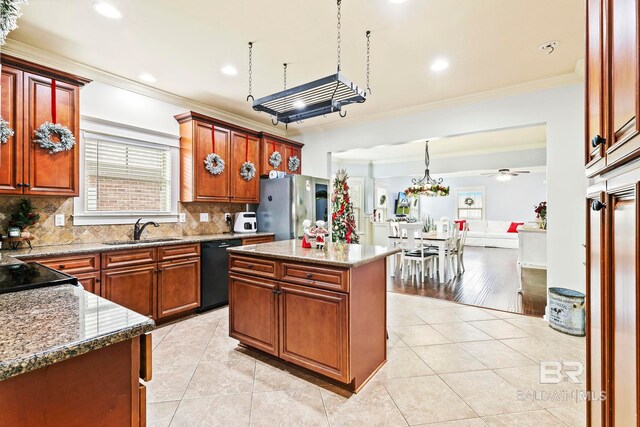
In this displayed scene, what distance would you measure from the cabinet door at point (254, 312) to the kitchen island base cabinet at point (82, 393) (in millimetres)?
1488

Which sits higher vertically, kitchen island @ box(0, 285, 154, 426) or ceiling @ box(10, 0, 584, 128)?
ceiling @ box(10, 0, 584, 128)

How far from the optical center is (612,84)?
2.80 ft

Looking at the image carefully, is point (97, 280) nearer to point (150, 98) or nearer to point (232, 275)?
point (232, 275)

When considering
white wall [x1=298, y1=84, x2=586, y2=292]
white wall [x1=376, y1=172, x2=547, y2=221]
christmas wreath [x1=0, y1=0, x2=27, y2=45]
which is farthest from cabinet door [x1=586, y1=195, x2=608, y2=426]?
white wall [x1=376, y1=172, x2=547, y2=221]

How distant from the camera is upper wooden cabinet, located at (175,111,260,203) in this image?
12.9ft

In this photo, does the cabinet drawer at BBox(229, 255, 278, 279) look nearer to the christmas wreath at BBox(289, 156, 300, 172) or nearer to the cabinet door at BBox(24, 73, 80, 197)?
the cabinet door at BBox(24, 73, 80, 197)

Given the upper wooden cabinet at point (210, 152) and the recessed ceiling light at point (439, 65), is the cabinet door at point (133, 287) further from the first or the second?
the recessed ceiling light at point (439, 65)

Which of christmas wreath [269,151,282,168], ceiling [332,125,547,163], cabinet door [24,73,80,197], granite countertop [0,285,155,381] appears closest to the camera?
granite countertop [0,285,155,381]

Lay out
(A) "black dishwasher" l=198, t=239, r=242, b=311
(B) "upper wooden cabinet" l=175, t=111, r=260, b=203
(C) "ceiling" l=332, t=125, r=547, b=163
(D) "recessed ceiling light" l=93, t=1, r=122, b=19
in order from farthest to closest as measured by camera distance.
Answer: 1. (C) "ceiling" l=332, t=125, r=547, b=163
2. (B) "upper wooden cabinet" l=175, t=111, r=260, b=203
3. (A) "black dishwasher" l=198, t=239, r=242, b=311
4. (D) "recessed ceiling light" l=93, t=1, r=122, b=19

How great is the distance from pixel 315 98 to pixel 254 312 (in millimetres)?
1767

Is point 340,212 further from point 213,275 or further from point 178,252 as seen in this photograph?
point 178,252

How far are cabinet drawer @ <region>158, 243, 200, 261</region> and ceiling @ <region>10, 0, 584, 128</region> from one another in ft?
6.28

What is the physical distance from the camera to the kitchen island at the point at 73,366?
2.30 feet

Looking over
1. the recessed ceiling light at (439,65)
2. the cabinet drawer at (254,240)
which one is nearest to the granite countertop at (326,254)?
the cabinet drawer at (254,240)
